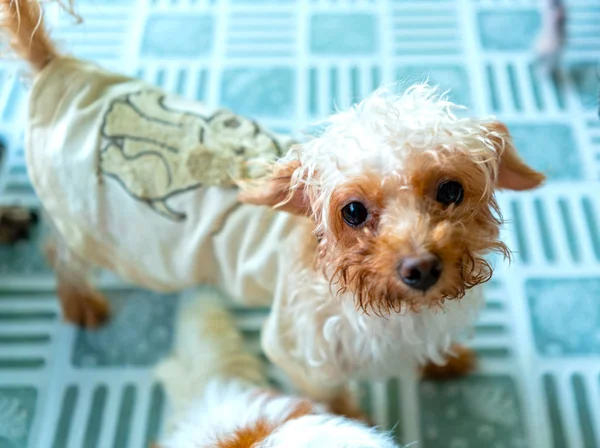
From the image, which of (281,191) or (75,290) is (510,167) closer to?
(281,191)

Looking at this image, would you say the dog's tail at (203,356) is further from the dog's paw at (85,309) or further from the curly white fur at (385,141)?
the curly white fur at (385,141)

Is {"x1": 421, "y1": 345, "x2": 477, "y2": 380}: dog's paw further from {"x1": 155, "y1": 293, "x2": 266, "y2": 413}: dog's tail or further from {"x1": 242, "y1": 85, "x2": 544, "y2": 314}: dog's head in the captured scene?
{"x1": 242, "y1": 85, "x2": 544, "y2": 314}: dog's head

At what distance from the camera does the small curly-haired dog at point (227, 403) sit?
0.87 m

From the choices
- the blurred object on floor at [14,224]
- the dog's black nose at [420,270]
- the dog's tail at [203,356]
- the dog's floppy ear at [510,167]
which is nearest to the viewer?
the dog's black nose at [420,270]

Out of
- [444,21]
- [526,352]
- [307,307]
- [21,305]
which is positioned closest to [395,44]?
[444,21]

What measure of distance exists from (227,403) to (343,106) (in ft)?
2.97

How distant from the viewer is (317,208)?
914mm

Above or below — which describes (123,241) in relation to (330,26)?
below

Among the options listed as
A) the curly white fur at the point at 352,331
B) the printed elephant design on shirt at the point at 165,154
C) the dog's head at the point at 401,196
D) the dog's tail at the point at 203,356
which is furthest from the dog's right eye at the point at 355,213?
the dog's tail at the point at 203,356

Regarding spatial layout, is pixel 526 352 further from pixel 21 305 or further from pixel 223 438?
pixel 21 305

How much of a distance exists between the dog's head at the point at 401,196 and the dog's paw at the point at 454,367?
498 mm

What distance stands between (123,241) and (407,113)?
584 mm

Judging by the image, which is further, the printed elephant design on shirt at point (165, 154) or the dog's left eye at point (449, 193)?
the printed elephant design on shirt at point (165, 154)

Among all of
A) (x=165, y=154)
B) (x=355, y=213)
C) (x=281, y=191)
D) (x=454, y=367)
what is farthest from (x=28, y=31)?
(x=454, y=367)
